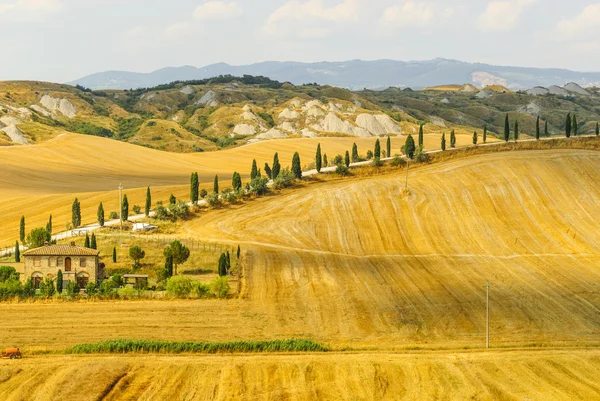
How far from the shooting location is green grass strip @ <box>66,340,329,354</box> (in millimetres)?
52188

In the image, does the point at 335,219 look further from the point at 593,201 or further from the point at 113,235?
the point at 593,201

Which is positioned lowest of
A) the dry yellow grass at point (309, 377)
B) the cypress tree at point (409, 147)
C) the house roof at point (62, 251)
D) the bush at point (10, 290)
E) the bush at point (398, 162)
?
the dry yellow grass at point (309, 377)

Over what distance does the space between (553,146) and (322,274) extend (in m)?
69.2

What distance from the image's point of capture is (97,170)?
497 ft

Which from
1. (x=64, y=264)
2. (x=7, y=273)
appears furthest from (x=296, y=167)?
(x=7, y=273)

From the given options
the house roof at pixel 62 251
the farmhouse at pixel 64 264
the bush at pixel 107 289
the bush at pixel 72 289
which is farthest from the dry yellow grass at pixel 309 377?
the house roof at pixel 62 251

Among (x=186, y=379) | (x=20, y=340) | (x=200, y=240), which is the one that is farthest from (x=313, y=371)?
(x=200, y=240)

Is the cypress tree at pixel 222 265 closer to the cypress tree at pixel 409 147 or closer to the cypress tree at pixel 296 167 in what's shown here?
the cypress tree at pixel 296 167

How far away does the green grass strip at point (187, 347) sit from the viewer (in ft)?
171

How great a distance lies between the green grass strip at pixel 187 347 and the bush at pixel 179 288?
1304 cm

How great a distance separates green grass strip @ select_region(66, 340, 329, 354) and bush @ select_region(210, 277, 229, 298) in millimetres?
13262

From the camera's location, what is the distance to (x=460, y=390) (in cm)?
4522

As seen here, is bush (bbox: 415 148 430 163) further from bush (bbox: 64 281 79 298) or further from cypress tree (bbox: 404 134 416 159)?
bush (bbox: 64 281 79 298)

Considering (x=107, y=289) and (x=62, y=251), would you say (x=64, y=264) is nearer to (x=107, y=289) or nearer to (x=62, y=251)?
(x=62, y=251)
